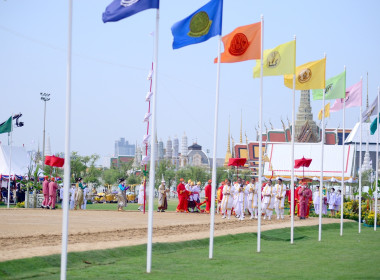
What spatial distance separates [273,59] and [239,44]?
197cm

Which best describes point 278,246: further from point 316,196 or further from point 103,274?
point 316,196

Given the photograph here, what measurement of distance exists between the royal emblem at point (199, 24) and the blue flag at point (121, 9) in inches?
100.0

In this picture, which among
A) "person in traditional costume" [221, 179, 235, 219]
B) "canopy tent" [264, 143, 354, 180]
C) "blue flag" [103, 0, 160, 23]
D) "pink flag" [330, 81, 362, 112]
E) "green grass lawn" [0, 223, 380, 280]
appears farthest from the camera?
"canopy tent" [264, 143, 354, 180]

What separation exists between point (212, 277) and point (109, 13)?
484cm

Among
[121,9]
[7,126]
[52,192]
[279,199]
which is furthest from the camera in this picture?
[7,126]

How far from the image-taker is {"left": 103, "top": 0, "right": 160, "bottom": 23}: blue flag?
11141mm

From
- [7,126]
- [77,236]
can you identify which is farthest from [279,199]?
[7,126]

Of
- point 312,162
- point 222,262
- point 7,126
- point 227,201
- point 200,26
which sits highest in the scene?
point 200,26

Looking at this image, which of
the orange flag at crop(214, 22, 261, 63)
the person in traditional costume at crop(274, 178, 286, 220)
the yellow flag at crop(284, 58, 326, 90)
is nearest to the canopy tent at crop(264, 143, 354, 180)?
the person in traditional costume at crop(274, 178, 286, 220)

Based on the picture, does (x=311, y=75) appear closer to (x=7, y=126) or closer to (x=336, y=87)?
(x=336, y=87)

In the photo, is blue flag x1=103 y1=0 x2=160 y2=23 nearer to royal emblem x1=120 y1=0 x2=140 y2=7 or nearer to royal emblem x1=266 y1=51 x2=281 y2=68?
royal emblem x1=120 y1=0 x2=140 y2=7

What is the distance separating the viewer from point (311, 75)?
1952cm

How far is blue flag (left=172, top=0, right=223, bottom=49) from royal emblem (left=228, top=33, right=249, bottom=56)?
62.1 inches

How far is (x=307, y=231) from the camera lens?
23641mm
